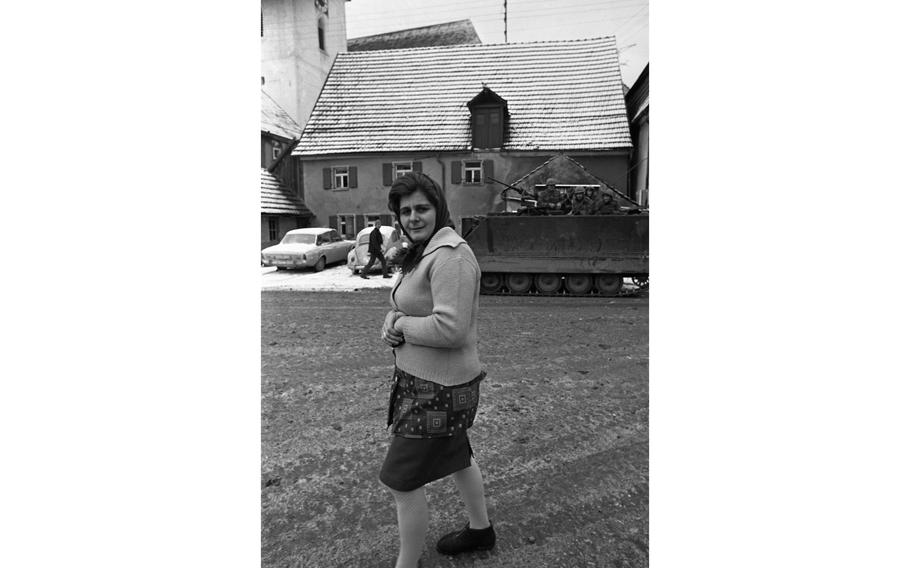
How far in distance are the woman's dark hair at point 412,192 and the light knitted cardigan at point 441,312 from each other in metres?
0.03

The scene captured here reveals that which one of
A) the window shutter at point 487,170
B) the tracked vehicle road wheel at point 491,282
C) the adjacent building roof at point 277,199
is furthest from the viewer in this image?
the tracked vehicle road wheel at point 491,282

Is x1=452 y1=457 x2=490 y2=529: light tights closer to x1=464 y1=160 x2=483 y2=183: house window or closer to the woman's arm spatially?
the woman's arm

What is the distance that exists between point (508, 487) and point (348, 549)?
75 cm

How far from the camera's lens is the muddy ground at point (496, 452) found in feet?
6.31

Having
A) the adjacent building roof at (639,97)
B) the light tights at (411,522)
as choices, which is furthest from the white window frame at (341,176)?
the light tights at (411,522)

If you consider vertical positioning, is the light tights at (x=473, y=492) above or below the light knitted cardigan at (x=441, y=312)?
below

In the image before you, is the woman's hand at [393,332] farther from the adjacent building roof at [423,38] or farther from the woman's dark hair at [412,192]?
the adjacent building roof at [423,38]

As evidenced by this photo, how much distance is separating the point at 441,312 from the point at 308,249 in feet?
6.46

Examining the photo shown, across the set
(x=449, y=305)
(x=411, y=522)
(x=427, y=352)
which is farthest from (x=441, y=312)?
(x=411, y=522)

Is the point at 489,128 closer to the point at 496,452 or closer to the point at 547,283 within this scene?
the point at 496,452

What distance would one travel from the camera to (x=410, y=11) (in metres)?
2.70
